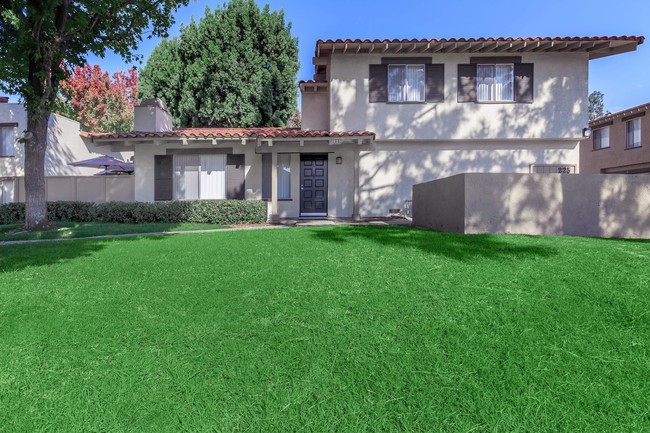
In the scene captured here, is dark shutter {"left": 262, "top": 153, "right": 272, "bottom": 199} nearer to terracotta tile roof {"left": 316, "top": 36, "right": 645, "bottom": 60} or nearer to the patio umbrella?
terracotta tile roof {"left": 316, "top": 36, "right": 645, "bottom": 60}

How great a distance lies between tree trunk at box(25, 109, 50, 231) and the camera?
1037 centimetres

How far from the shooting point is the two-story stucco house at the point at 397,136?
43.5 feet

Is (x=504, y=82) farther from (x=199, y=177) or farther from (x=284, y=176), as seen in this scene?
(x=199, y=177)

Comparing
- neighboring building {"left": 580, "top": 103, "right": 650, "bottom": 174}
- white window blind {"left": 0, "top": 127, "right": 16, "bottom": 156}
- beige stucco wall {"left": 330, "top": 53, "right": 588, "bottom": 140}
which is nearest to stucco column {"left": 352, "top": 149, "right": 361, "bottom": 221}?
beige stucco wall {"left": 330, "top": 53, "right": 588, "bottom": 140}

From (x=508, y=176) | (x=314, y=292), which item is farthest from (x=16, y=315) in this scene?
(x=508, y=176)

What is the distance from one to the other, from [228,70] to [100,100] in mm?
17306

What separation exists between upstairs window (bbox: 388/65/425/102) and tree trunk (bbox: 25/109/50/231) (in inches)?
442

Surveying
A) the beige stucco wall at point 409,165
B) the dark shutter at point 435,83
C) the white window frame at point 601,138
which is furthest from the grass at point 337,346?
the white window frame at point 601,138

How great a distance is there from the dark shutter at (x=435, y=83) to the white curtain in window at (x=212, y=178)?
8.24 m

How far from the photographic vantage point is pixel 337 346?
293 centimetres

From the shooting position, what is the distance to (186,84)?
2153cm

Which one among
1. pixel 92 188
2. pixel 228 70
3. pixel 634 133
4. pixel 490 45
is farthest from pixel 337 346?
pixel 634 133

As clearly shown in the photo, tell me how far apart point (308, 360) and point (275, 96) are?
70.6 feet

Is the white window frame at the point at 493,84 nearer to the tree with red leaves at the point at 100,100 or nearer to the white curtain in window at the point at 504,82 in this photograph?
the white curtain in window at the point at 504,82
